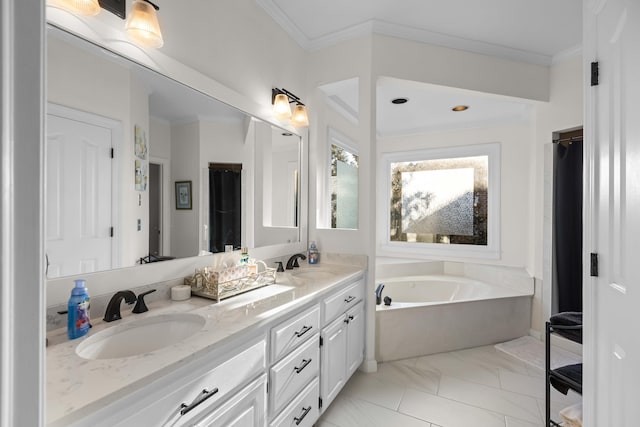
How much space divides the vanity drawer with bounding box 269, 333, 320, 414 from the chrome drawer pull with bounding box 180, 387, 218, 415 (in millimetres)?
349

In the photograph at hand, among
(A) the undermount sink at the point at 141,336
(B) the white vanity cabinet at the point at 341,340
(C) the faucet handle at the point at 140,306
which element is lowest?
(B) the white vanity cabinet at the point at 341,340

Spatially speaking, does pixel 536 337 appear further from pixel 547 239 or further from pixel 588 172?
pixel 588 172

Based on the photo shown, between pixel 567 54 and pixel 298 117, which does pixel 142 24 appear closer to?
pixel 298 117

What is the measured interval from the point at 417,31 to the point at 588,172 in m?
1.77

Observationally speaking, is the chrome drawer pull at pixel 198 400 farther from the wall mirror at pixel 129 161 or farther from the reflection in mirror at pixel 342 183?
the reflection in mirror at pixel 342 183

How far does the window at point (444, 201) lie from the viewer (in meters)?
3.75

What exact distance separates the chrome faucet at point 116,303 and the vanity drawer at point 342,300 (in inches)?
37.6

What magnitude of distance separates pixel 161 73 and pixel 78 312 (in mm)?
1080

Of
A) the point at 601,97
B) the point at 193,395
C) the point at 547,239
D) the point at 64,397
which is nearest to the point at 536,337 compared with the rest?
the point at 547,239

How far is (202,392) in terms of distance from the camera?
925 millimetres

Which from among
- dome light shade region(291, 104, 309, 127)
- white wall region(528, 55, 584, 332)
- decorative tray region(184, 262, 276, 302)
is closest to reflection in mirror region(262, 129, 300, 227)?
dome light shade region(291, 104, 309, 127)

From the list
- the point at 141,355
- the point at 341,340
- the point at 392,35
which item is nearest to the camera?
the point at 141,355

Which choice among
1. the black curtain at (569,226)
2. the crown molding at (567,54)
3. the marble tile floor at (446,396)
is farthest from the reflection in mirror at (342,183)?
the crown molding at (567,54)

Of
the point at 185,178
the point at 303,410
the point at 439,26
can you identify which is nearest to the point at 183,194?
the point at 185,178
